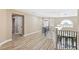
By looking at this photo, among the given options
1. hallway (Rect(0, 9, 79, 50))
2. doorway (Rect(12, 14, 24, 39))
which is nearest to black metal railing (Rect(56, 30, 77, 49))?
hallway (Rect(0, 9, 79, 50))

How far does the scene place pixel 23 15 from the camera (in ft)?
5.46

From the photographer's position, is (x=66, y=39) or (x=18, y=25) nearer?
(x=66, y=39)

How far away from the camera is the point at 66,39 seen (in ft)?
5.69

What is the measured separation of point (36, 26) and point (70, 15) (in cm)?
59

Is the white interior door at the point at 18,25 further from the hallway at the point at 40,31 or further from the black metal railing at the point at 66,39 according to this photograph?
the black metal railing at the point at 66,39

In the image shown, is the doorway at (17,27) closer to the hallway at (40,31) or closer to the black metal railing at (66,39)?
the hallway at (40,31)

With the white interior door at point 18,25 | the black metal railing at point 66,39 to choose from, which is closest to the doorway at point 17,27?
the white interior door at point 18,25

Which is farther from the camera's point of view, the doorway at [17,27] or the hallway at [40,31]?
the doorway at [17,27]

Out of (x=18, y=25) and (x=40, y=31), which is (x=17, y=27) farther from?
(x=40, y=31)

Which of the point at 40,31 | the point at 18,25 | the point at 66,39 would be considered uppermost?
the point at 18,25

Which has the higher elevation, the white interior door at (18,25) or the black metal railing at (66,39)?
the white interior door at (18,25)

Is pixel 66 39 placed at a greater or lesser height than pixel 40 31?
lesser

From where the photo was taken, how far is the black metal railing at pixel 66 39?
1.58 metres

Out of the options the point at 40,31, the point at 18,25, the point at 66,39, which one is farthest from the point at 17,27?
the point at 66,39
